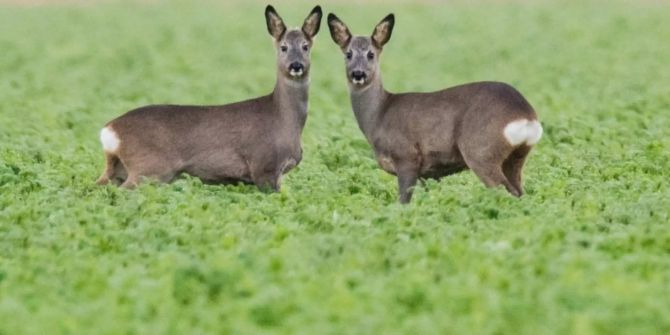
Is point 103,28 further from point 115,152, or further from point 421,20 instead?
point 115,152

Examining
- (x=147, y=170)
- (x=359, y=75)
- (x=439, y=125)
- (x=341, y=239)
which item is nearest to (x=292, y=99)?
(x=359, y=75)

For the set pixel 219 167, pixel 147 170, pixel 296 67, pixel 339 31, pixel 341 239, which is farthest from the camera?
pixel 339 31

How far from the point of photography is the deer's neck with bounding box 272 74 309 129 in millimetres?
13578

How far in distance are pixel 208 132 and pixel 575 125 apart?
19.7ft

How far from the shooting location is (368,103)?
1352 centimetres

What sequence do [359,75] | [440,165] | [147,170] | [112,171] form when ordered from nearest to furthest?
[440,165] < [147,170] < [112,171] < [359,75]

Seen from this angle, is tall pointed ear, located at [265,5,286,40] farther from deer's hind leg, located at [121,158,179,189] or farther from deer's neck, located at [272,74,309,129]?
deer's hind leg, located at [121,158,179,189]

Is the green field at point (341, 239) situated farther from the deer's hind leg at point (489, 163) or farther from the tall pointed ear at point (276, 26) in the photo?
the tall pointed ear at point (276, 26)

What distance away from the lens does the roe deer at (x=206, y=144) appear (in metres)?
13.0

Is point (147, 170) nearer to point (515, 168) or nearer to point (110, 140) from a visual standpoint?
point (110, 140)

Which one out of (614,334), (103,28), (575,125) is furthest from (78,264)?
(103,28)

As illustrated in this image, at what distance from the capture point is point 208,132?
13.2 metres

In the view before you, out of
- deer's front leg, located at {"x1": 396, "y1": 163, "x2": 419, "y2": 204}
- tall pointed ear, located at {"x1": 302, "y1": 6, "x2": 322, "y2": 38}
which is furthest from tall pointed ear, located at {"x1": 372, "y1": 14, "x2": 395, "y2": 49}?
deer's front leg, located at {"x1": 396, "y1": 163, "x2": 419, "y2": 204}

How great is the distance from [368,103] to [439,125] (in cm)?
100
